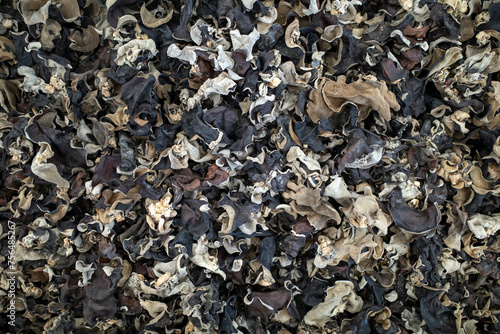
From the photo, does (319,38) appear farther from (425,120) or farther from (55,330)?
(55,330)

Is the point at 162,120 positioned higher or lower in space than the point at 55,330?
higher

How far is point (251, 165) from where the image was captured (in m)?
1.08

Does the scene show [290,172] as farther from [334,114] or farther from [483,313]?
[483,313]

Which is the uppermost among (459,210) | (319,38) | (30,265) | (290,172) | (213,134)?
(319,38)

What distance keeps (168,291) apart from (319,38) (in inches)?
34.2

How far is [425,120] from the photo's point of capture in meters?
1.19

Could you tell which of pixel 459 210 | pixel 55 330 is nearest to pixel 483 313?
pixel 459 210

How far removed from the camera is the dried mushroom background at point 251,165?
107 centimetres

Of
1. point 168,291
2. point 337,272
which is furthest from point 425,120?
point 168,291

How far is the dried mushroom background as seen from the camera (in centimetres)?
107

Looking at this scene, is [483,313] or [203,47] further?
[483,313]

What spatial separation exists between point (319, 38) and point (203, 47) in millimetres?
360

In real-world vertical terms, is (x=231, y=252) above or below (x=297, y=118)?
below

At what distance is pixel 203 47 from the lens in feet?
3.46
